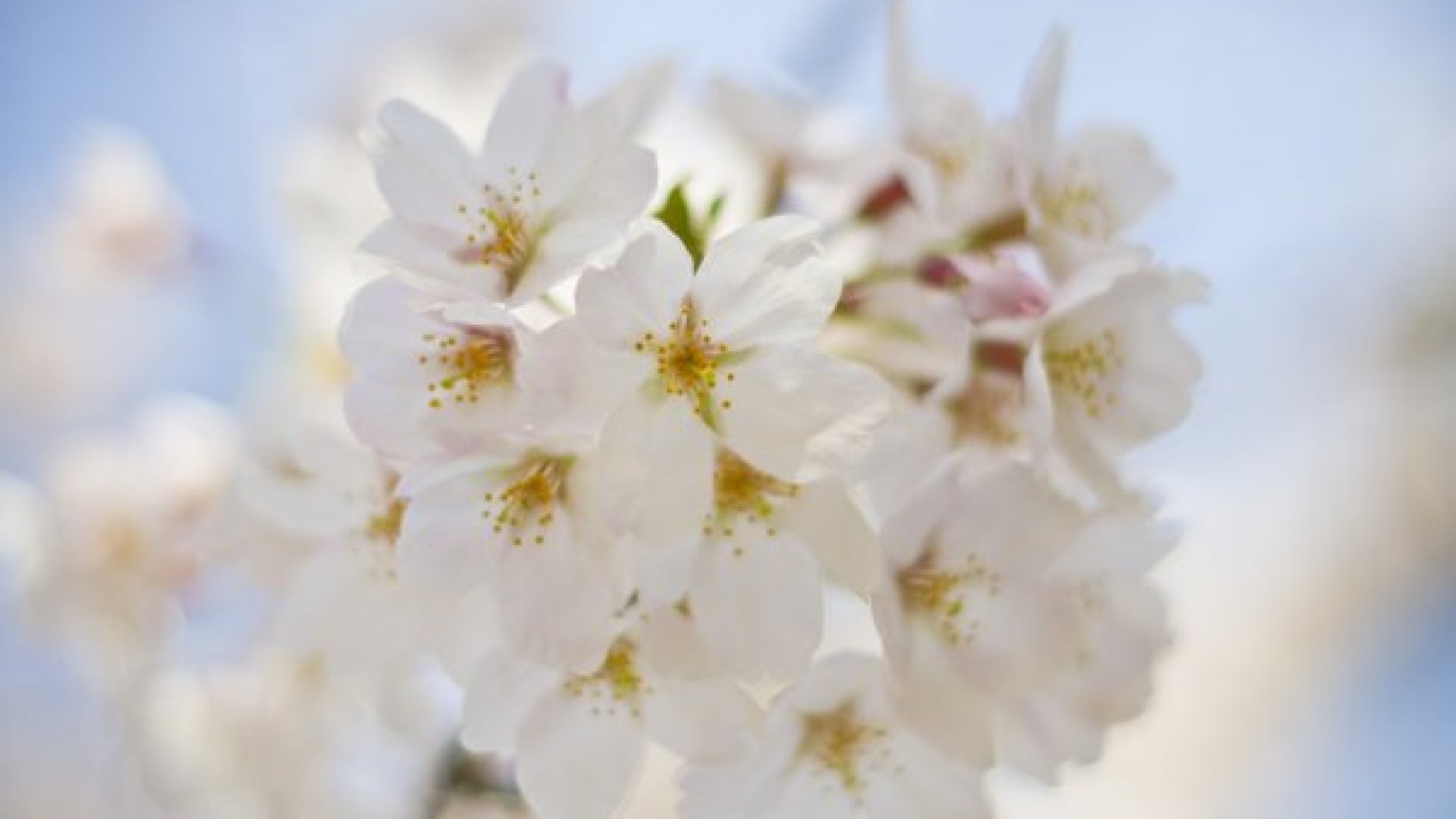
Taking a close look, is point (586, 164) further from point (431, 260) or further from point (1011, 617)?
point (1011, 617)

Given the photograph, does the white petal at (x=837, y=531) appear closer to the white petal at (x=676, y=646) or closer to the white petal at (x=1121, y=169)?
the white petal at (x=676, y=646)

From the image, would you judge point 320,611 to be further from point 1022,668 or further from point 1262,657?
point 1262,657

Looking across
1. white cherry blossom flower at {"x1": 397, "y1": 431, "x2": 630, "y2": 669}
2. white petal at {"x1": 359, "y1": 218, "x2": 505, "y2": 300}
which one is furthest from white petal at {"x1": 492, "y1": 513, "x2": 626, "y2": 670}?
white petal at {"x1": 359, "y1": 218, "x2": 505, "y2": 300}

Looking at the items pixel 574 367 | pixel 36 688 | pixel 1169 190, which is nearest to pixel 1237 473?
pixel 1169 190

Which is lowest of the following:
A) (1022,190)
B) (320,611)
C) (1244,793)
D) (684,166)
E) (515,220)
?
(320,611)

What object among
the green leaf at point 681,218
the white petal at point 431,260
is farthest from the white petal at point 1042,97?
the white petal at point 431,260

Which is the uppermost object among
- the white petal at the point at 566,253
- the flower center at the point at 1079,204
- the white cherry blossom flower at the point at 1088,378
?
the flower center at the point at 1079,204
